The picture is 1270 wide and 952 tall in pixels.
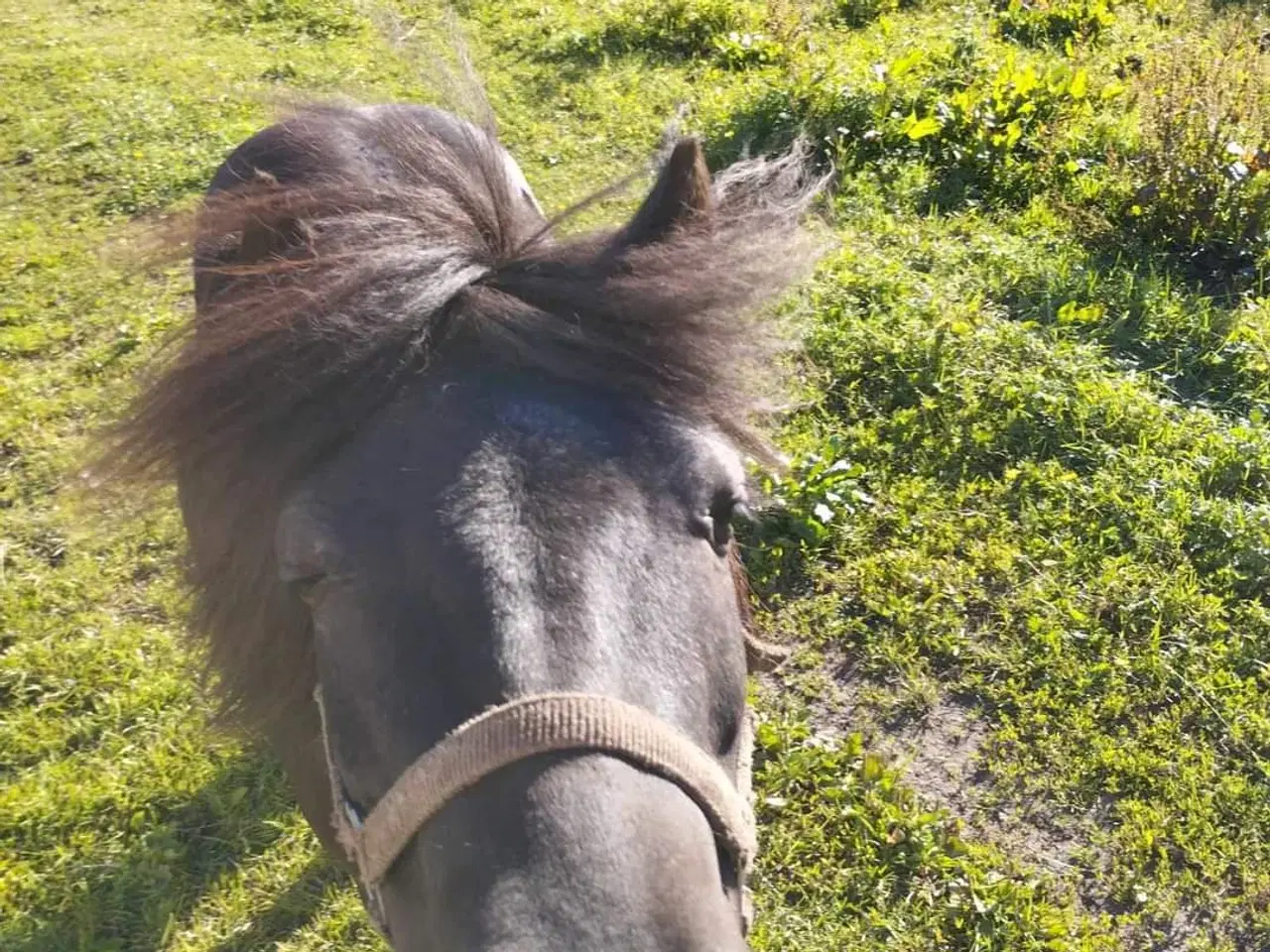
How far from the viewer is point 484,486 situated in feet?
5.08

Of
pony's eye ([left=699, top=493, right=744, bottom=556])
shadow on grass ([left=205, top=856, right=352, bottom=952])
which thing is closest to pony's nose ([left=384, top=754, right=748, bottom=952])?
pony's eye ([left=699, top=493, right=744, bottom=556])

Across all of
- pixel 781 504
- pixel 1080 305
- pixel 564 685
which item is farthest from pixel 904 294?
pixel 564 685

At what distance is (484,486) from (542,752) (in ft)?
1.33

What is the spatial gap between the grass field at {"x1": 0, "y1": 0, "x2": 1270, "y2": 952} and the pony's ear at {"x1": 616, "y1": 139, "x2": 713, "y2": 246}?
1.09m

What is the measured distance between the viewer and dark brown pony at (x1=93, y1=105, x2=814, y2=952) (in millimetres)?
1354

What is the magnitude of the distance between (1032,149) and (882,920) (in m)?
4.52

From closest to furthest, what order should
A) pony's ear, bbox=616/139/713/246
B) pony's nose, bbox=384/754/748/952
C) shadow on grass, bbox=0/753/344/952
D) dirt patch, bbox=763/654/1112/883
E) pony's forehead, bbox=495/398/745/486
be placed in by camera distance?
pony's nose, bbox=384/754/748/952 → pony's forehead, bbox=495/398/745/486 → pony's ear, bbox=616/139/713/246 → shadow on grass, bbox=0/753/344/952 → dirt patch, bbox=763/654/1112/883

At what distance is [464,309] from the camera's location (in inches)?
69.1

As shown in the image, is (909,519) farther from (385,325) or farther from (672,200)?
(385,325)

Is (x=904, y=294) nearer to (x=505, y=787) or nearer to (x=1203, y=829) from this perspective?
(x=1203, y=829)

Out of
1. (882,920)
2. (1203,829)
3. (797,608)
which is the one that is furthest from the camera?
(797,608)

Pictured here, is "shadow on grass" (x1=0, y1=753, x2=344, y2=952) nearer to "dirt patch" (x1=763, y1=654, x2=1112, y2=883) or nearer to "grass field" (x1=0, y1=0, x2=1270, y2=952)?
"grass field" (x1=0, y1=0, x2=1270, y2=952)

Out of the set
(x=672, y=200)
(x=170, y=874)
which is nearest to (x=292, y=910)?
(x=170, y=874)

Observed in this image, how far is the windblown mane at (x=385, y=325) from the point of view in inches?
67.0
